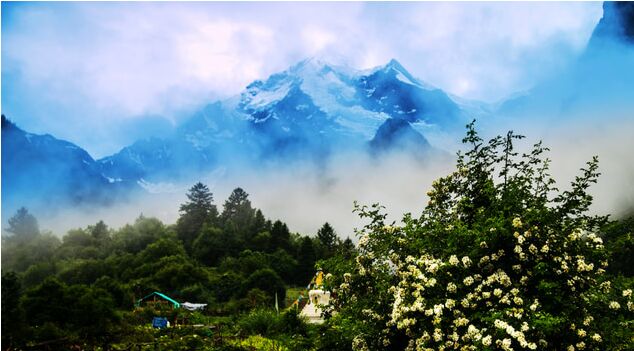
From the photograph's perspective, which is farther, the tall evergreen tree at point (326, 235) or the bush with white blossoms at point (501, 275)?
the tall evergreen tree at point (326, 235)

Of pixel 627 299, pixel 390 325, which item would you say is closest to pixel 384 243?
pixel 390 325

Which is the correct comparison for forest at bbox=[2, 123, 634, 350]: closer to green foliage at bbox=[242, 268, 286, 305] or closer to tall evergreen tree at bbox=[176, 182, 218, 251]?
green foliage at bbox=[242, 268, 286, 305]

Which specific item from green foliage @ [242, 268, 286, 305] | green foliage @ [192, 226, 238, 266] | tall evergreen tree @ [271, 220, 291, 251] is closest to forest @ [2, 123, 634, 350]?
green foliage @ [242, 268, 286, 305]

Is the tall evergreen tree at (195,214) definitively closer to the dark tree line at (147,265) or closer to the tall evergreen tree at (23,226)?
the dark tree line at (147,265)

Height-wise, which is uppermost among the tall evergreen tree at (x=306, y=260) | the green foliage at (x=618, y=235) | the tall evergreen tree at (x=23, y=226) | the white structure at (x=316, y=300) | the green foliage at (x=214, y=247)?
the tall evergreen tree at (x=23, y=226)

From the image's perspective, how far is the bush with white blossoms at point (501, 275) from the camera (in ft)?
26.0

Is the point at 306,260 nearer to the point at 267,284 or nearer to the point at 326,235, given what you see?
the point at 326,235

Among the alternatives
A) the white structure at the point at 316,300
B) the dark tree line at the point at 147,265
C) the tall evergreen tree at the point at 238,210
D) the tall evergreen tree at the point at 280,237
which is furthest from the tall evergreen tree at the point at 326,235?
the white structure at the point at 316,300

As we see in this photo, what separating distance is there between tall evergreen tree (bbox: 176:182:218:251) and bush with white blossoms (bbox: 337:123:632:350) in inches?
4481

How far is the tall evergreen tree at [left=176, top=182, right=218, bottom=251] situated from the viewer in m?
123

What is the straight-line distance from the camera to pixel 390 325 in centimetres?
981

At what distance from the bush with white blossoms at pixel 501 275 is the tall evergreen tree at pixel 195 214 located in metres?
114

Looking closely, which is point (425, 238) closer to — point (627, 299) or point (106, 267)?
point (627, 299)

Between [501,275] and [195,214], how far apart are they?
406 ft
